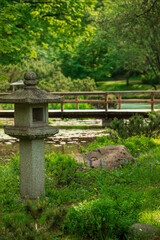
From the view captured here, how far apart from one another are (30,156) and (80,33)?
28.9 ft

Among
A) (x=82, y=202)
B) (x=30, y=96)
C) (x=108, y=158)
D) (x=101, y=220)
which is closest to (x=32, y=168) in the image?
A: (x=82, y=202)

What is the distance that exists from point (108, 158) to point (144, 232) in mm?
3358

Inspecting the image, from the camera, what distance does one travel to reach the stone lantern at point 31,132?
218 inches

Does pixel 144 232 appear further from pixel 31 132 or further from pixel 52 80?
pixel 52 80

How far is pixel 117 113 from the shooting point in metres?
17.5

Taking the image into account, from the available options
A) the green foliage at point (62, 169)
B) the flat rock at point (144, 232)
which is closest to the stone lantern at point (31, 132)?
the green foliage at point (62, 169)

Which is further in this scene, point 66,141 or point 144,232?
point 66,141

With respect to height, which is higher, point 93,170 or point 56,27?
point 56,27

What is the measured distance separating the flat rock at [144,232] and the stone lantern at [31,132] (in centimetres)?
201

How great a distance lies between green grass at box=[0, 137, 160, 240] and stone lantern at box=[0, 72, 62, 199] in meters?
0.33

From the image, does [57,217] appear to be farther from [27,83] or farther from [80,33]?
[80,33]

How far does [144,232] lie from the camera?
4.15m

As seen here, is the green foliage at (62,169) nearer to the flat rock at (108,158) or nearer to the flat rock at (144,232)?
the flat rock at (108,158)

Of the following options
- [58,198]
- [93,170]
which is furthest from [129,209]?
[93,170]
